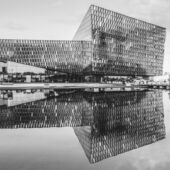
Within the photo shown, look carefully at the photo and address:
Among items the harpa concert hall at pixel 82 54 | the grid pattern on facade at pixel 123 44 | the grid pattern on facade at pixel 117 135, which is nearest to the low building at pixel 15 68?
the harpa concert hall at pixel 82 54

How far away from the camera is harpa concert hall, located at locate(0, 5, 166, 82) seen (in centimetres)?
11756

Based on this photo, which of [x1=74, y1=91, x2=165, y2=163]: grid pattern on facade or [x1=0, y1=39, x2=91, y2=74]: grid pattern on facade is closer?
[x1=74, y1=91, x2=165, y2=163]: grid pattern on facade

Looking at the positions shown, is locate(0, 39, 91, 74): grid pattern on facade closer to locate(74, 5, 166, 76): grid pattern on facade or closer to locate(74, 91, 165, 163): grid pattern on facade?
locate(74, 5, 166, 76): grid pattern on facade

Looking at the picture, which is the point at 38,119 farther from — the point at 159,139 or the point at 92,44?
the point at 92,44

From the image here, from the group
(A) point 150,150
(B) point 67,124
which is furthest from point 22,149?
(B) point 67,124

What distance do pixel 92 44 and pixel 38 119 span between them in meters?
94.3

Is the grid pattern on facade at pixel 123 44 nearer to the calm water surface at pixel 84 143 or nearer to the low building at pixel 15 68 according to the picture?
the low building at pixel 15 68

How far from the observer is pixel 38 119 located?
22.8 meters

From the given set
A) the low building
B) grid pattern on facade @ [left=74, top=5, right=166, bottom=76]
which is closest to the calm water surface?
grid pattern on facade @ [left=74, top=5, right=166, bottom=76]

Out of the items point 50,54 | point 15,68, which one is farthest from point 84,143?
point 15,68

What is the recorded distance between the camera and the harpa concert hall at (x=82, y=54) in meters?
118

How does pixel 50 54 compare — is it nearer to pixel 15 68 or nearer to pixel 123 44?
pixel 15 68

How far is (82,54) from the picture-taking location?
122m

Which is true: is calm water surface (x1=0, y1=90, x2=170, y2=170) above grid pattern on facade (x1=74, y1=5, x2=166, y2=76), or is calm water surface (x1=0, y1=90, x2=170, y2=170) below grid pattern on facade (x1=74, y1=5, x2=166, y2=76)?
below
